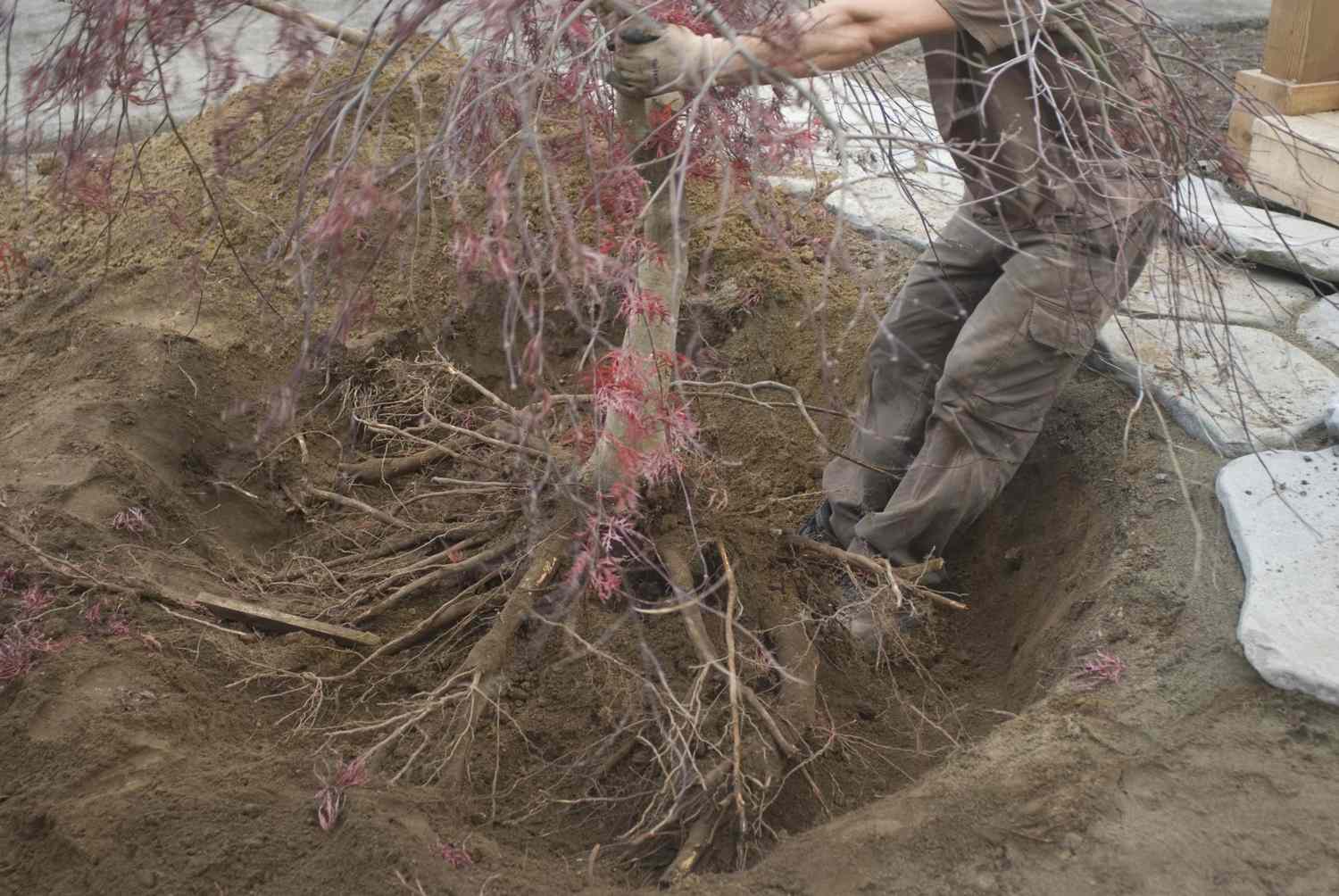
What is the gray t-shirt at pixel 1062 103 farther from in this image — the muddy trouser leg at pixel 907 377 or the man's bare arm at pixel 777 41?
the muddy trouser leg at pixel 907 377

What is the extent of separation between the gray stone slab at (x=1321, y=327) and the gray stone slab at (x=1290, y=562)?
1.95ft

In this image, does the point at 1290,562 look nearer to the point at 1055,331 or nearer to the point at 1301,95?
the point at 1055,331

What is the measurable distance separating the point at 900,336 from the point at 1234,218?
1.53m

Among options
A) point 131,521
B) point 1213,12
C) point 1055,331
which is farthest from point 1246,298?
point 1213,12

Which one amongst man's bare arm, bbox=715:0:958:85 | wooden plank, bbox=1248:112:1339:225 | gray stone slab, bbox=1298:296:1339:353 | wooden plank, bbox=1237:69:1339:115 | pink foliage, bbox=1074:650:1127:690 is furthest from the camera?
wooden plank, bbox=1237:69:1339:115

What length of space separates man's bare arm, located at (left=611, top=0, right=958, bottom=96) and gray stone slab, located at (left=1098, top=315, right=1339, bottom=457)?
3.53ft

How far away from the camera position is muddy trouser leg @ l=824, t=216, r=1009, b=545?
125 inches

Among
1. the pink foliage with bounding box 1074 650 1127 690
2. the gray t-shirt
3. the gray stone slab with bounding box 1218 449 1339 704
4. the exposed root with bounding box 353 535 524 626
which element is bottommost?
the gray stone slab with bounding box 1218 449 1339 704

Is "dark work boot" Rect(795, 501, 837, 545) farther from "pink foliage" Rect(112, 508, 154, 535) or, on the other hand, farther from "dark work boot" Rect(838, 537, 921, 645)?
"pink foliage" Rect(112, 508, 154, 535)

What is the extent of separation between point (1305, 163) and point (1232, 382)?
1471mm

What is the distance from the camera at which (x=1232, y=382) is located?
3.18m

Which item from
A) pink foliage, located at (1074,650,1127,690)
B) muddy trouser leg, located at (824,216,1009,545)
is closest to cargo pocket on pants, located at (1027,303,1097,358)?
muddy trouser leg, located at (824,216,1009,545)

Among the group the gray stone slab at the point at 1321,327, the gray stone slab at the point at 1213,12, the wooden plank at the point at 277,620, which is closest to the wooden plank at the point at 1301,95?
the gray stone slab at the point at 1321,327

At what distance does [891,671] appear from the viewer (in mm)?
3041
